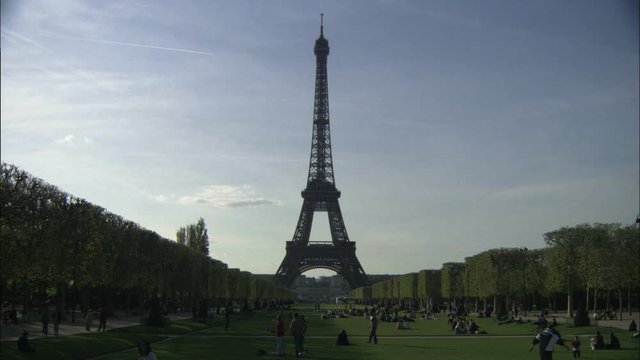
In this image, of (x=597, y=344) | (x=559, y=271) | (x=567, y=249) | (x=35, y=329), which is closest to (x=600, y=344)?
(x=597, y=344)

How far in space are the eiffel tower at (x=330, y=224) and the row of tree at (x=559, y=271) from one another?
1253 inches

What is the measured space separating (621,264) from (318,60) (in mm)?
88459

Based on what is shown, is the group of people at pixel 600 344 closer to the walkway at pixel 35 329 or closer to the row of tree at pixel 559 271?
the row of tree at pixel 559 271

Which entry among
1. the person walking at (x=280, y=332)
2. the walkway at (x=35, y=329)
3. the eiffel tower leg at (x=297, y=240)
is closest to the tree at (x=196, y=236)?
the eiffel tower leg at (x=297, y=240)

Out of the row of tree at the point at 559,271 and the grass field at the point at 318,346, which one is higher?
the row of tree at the point at 559,271

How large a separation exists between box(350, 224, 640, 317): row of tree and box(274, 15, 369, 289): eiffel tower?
31838mm

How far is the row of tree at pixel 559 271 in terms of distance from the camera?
7188 centimetres

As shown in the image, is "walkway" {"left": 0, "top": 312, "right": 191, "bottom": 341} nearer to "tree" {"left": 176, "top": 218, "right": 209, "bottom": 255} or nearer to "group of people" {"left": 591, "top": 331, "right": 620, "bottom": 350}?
"group of people" {"left": 591, "top": 331, "right": 620, "bottom": 350}

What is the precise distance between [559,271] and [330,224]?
3120 inches

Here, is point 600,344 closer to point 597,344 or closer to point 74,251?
point 597,344

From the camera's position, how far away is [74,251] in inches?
2083

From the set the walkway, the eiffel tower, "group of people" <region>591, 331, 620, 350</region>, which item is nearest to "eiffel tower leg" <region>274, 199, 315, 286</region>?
the eiffel tower

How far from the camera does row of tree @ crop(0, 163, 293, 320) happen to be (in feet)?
144

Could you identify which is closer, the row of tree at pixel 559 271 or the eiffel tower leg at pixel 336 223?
the row of tree at pixel 559 271
